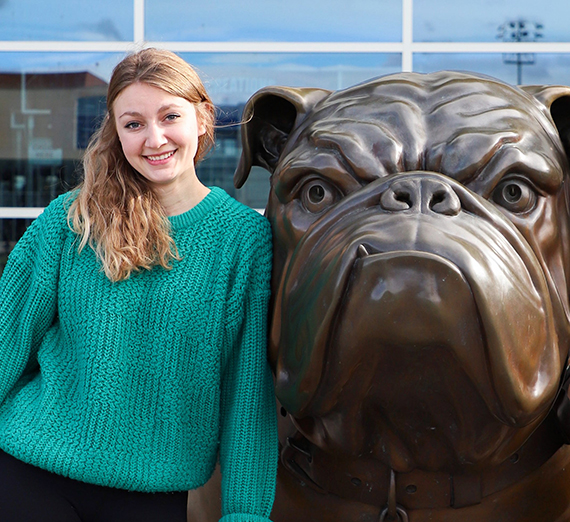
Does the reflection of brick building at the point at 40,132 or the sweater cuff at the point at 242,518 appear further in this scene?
the reflection of brick building at the point at 40,132

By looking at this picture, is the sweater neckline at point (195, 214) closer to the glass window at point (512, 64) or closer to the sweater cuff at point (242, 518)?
the sweater cuff at point (242, 518)

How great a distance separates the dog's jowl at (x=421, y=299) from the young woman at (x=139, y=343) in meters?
0.13

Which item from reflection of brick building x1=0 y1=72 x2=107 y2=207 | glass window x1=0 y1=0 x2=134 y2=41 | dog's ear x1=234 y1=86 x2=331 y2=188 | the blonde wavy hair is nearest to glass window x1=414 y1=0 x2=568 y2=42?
glass window x1=0 y1=0 x2=134 y2=41

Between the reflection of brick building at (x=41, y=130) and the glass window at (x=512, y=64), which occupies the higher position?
the glass window at (x=512, y=64)

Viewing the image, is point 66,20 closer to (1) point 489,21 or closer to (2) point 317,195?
(1) point 489,21

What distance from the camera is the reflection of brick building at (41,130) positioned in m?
6.54

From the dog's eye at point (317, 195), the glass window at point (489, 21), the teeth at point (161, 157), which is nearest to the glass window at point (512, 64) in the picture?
the glass window at point (489, 21)

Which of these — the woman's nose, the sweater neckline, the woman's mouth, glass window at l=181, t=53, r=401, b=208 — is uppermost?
glass window at l=181, t=53, r=401, b=208

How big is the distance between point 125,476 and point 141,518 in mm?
133

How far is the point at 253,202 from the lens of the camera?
6.34 meters

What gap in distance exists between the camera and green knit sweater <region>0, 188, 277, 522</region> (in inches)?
69.6

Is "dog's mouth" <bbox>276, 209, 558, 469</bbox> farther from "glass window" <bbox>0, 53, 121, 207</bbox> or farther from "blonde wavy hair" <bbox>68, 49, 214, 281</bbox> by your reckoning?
"glass window" <bbox>0, 53, 121, 207</bbox>

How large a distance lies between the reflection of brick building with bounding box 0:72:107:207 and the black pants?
502 cm

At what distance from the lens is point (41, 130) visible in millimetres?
6570
